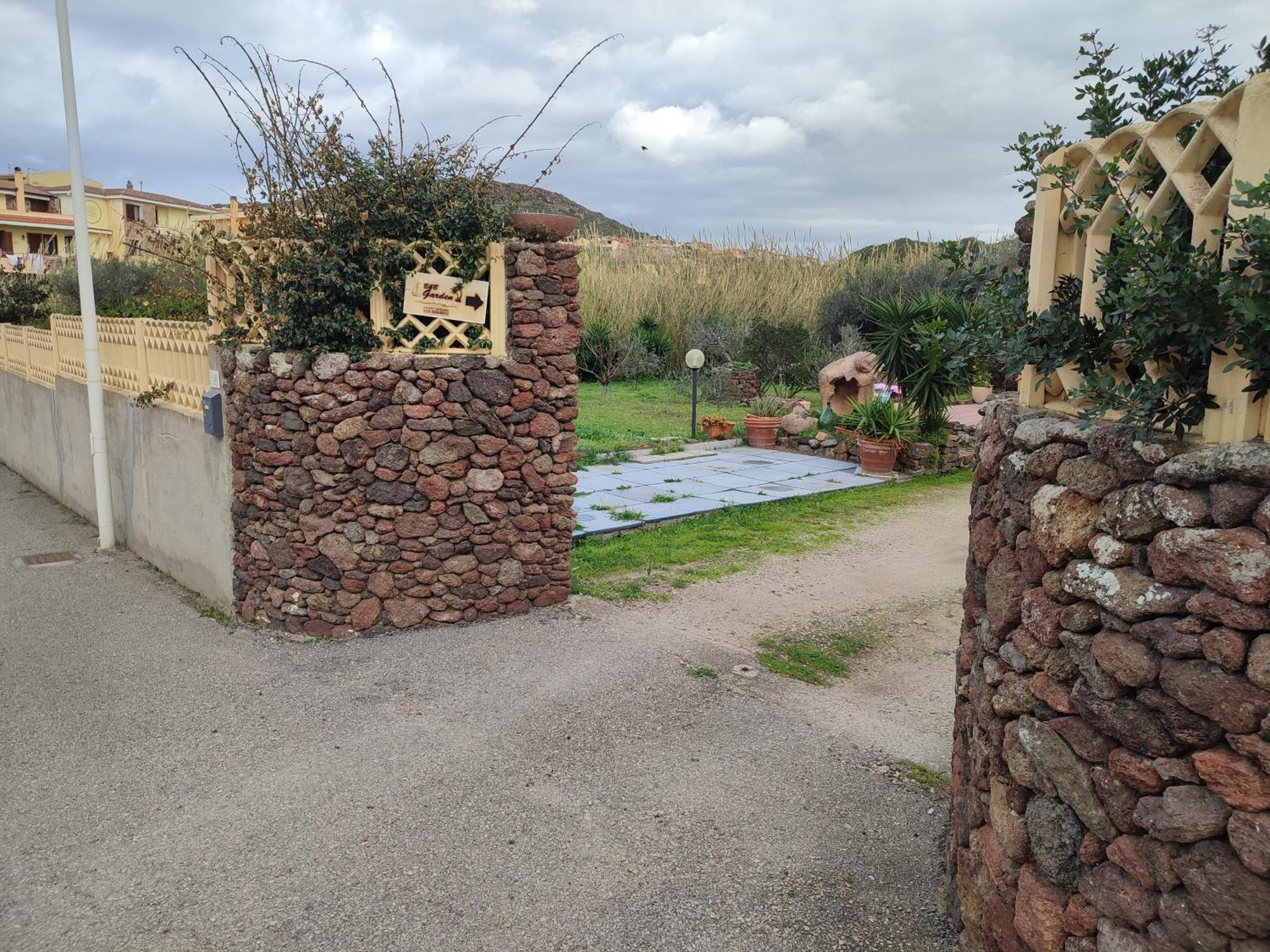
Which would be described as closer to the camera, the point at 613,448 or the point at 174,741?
the point at 174,741

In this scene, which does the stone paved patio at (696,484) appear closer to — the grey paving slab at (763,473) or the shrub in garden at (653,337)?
the grey paving slab at (763,473)

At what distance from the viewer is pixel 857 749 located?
4.36 m

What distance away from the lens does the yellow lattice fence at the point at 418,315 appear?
5574mm

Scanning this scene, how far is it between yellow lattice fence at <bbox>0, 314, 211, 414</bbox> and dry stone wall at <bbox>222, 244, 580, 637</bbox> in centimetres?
80

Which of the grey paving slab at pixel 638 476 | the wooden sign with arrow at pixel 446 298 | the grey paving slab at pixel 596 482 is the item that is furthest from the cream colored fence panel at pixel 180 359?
the grey paving slab at pixel 638 476

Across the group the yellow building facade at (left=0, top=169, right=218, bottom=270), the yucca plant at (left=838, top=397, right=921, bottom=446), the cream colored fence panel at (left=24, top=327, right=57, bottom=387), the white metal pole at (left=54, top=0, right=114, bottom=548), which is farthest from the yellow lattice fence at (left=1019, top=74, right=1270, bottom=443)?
the yellow building facade at (left=0, top=169, right=218, bottom=270)

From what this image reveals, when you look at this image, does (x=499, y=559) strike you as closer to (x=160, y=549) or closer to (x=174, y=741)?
(x=174, y=741)

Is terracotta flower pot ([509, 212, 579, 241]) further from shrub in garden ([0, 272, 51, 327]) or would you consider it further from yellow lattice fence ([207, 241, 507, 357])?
shrub in garden ([0, 272, 51, 327])

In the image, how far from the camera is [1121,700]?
2.18m

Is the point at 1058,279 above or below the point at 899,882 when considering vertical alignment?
above

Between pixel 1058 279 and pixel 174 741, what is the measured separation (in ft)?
13.9

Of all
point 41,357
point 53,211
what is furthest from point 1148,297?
point 53,211

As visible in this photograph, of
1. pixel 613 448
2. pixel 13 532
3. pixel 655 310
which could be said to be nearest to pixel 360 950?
pixel 13 532

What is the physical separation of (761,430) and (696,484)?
11.1ft
